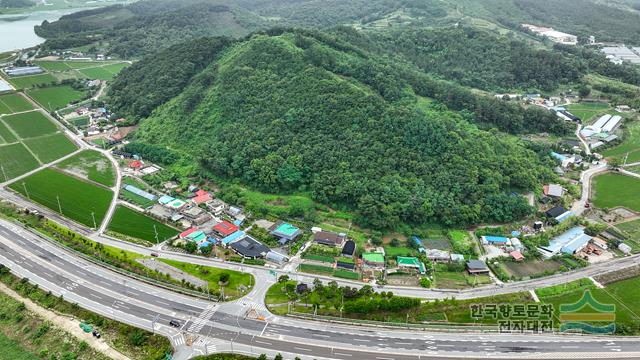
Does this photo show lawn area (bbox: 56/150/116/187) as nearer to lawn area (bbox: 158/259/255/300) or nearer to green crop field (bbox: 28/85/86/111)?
lawn area (bbox: 158/259/255/300)

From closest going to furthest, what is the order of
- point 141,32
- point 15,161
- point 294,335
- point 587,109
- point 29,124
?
point 294,335
point 15,161
point 29,124
point 587,109
point 141,32

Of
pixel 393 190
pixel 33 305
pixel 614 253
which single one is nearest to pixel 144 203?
pixel 33 305

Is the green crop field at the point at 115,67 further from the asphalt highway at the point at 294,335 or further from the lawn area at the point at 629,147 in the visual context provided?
the lawn area at the point at 629,147

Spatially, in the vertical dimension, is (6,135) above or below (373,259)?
above

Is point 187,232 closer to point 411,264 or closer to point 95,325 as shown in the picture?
point 95,325

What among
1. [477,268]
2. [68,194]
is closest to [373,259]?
[477,268]

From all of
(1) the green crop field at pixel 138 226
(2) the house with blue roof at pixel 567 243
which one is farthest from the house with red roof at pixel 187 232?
(2) the house with blue roof at pixel 567 243

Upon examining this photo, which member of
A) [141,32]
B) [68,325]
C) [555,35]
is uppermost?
[555,35]

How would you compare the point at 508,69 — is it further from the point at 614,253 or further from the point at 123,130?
the point at 123,130

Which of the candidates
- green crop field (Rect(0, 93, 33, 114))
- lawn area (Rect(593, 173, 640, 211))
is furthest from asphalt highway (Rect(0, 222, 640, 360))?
green crop field (Rect(0, 93, 33, 114))
